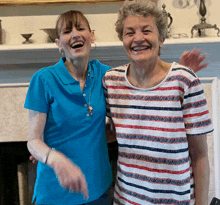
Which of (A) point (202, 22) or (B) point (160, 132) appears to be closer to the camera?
(B) point (160, 132)

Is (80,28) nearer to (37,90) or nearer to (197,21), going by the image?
(37,90)

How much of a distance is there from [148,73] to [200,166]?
0.43 m

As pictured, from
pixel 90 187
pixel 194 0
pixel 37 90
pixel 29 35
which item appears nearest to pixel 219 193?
pixel 90 187

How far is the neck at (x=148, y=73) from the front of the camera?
90 cm

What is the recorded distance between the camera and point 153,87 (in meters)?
0.88

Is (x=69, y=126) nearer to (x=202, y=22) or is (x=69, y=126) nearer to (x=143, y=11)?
(x=143, y=11)

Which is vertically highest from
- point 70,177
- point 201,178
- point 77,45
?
point 77,45

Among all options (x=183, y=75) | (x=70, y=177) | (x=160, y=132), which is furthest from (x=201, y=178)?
(x=70, y=177)

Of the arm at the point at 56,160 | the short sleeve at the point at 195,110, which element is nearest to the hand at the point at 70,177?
the arm at the point at 56,160

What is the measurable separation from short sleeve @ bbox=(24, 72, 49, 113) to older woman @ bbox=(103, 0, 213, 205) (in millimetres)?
295

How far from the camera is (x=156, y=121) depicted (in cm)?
87

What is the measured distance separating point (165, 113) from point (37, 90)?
1.65 ft

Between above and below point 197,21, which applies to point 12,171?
below

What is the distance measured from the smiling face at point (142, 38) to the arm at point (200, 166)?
375 millimetres
